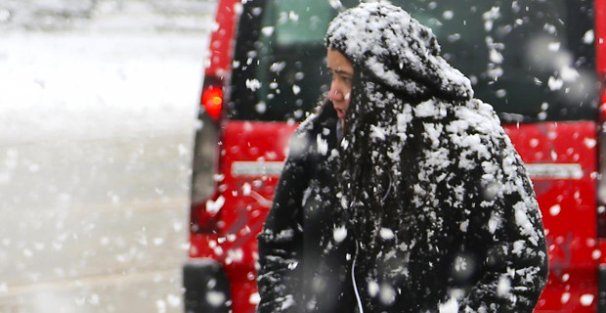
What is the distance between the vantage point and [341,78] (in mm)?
2766

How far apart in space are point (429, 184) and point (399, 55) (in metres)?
0.31

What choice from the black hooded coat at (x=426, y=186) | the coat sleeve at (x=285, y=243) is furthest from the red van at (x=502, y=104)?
the black hooded coat at (x=426, y=186)

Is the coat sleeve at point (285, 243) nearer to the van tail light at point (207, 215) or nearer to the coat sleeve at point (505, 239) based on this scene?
the coat sleeve at point (505, 239)

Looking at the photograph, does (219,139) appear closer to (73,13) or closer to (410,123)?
(410,123)

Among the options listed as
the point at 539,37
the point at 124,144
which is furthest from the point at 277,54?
the point at 124,144

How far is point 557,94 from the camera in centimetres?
410

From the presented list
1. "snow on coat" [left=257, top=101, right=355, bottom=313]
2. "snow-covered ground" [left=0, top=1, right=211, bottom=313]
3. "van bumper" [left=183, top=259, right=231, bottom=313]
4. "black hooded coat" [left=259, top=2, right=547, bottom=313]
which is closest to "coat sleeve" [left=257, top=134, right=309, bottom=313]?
"snow on coat" [left=257, top=101, right=355, bottom=313]

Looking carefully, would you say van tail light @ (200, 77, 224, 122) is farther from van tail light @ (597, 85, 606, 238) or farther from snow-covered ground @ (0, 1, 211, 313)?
snow-covered ground @ (0, 1, 211, 313)

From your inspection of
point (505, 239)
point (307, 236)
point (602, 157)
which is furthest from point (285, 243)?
point (602, 157)

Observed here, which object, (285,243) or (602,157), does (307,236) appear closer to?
(285,243)

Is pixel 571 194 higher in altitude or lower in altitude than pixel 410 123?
lower

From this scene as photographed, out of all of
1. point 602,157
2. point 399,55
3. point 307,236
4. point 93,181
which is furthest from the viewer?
point 93,181

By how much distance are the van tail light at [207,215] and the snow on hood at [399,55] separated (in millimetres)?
1745

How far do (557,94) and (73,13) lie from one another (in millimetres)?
21190
